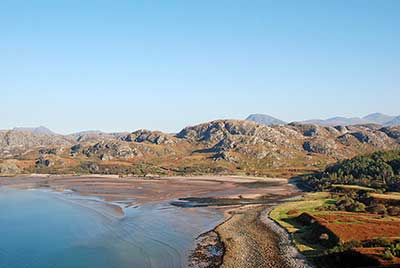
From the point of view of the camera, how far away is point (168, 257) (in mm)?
59188

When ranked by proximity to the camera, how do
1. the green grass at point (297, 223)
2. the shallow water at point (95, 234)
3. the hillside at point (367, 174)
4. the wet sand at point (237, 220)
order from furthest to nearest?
1. the hillside at point (367, 174)
2. the green grass at point (297, 223)
3. the shallow water at point (95, 234)
4. the wet sand at point (237, 220)

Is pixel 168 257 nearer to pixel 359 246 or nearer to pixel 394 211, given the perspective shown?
pixel 359 246

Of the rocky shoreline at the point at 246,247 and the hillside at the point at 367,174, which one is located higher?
the hillside at the point at 367,174

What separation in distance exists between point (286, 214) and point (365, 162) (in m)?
85.4

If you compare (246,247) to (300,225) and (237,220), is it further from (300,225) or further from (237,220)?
(237,220)

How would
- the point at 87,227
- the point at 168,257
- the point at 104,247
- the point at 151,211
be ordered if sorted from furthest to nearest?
the point at 151,211 < the point at 87,227 < the point at 104,247 < the point at 168,257

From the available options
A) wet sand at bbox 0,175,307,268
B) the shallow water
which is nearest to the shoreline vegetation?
wet sand at bbox 0,175,307,268

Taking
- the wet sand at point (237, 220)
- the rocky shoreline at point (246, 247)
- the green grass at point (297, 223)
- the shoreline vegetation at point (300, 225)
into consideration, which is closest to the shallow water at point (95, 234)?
the rocky shoreline at point (246, 247)

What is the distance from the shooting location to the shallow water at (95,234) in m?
58.3

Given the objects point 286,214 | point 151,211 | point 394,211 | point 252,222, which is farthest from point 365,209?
point 151,211

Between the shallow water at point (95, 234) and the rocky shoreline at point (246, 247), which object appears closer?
the rocky shoreline at point (246, 247)

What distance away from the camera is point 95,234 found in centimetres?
7506

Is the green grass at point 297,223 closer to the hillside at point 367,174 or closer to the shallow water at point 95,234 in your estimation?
the shallow water at point 95,234

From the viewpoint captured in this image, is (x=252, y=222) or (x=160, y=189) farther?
(x=160, y=189)
